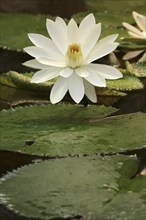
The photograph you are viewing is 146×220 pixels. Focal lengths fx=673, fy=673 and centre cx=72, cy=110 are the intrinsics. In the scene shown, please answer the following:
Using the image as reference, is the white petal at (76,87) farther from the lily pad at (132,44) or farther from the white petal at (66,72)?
the lily pad at (132,44)

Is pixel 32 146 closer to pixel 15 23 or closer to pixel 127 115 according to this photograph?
pixel 127 115

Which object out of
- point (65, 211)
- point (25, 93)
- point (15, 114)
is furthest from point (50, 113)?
point (65, 211)

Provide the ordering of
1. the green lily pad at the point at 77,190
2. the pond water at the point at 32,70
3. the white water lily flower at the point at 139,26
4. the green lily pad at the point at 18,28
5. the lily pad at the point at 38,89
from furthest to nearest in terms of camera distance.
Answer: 1. the green lily pad at the point at 18,28
2. the white water lily flower at the point at 139,26
3. the lily pad at the point at 38,89
4. the pond water at the point at 32,70
5. the green lily pad at the point at 77,190

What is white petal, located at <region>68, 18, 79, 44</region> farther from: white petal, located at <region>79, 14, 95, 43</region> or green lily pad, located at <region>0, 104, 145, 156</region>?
green lily pad, located at <region>0, 104, 145, 156</region>

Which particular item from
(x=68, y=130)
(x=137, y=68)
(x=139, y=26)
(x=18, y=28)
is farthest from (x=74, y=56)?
(x=18, y=28)

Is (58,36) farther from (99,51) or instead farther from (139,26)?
(139,26)

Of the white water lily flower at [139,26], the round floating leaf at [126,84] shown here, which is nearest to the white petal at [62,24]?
the round floating leaf at [126,84]
